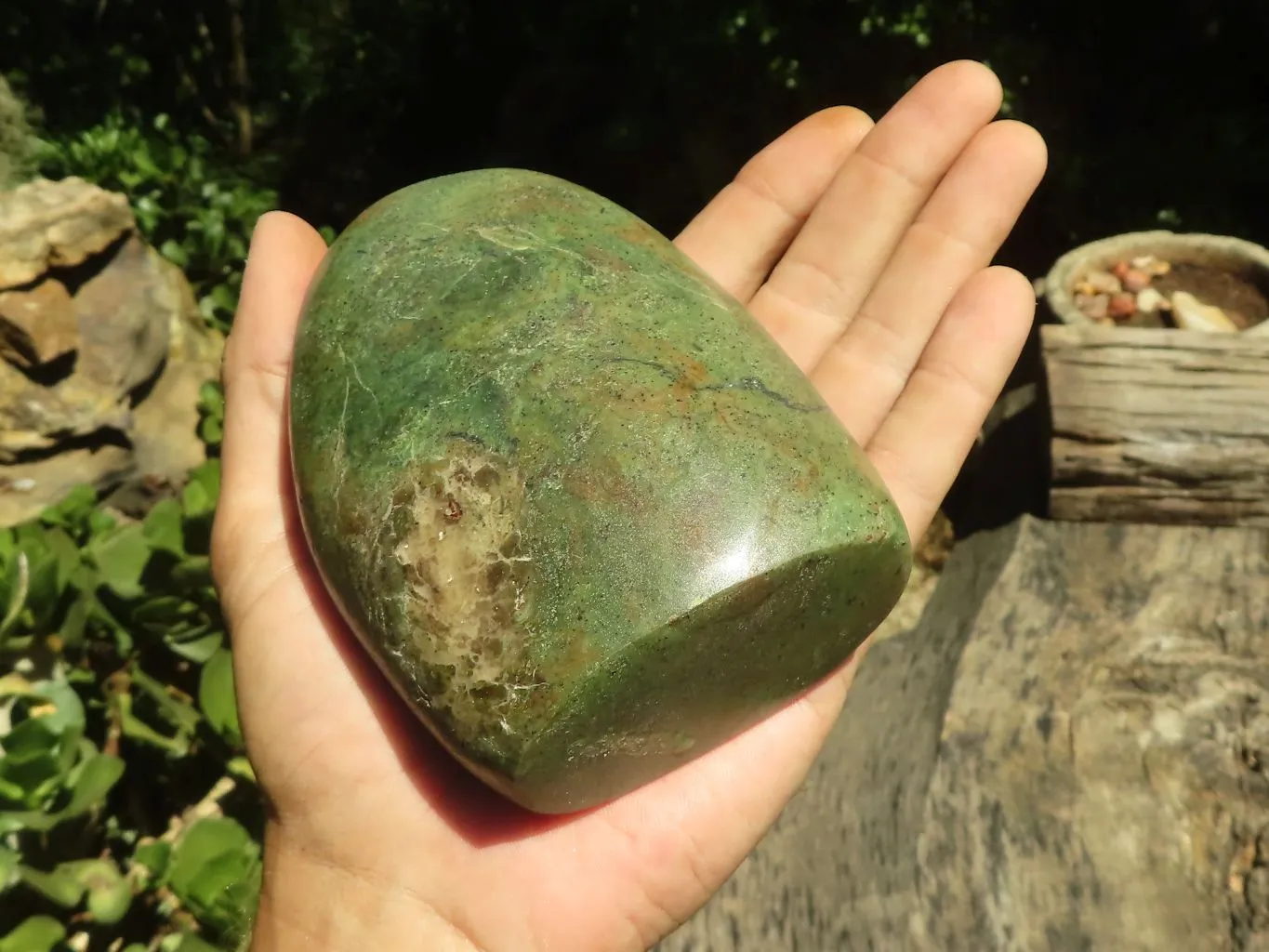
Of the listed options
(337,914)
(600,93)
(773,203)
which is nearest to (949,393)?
(773,203)

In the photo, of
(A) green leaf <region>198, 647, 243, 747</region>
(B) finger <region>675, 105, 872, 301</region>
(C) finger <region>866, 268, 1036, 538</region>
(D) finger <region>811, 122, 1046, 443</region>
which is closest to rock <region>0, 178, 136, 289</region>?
(A) green leaf <region>198, 647, 243, 747</region>

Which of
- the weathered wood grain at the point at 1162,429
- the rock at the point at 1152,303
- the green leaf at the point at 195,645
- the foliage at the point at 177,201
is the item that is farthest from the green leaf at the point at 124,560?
the rock at the point at 1152,303

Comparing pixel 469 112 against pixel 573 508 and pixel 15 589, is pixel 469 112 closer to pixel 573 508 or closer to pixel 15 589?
pixel 15 589

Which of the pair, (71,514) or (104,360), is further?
(104,360)

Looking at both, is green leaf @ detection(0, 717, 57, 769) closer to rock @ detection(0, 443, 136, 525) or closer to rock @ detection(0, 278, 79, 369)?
rock @ detection(0, 443, 136, 525)

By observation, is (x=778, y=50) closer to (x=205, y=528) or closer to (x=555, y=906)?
(x=205, y=528)

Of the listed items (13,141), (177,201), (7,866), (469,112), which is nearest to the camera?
(7,866)
